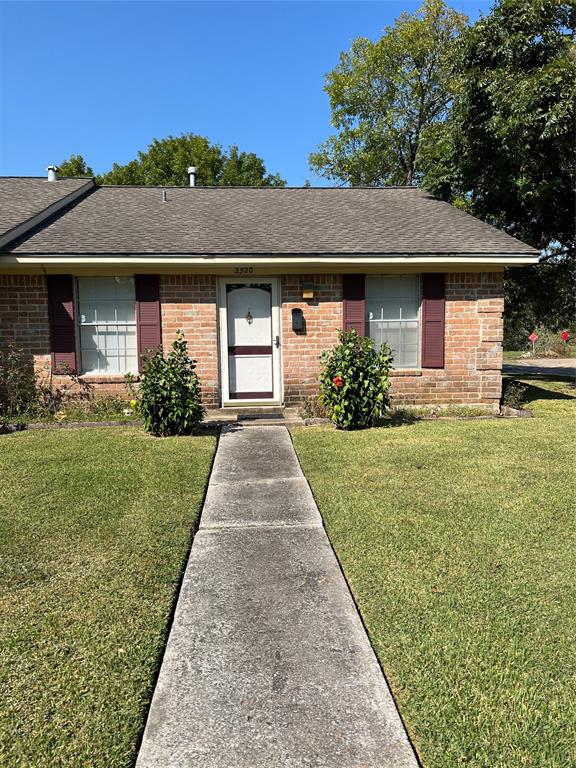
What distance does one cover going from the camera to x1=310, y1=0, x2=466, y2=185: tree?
24562 millimetres

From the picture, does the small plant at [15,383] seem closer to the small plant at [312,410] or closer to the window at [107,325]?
the window at [107,325]

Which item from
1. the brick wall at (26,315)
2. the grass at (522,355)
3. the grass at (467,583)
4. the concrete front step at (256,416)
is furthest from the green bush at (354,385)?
the grass at (522,355)

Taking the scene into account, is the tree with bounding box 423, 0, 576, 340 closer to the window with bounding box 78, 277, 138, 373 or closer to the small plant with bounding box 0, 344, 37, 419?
the window with bounding box 78, 277, 138, 373

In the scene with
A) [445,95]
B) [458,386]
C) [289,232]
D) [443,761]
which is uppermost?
[445,95]

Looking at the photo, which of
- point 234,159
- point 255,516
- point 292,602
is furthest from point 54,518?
point 234,159

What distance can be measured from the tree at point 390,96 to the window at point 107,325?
63.8 feet

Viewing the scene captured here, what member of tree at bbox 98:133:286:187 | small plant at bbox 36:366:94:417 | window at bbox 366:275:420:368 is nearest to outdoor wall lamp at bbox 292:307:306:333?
window at bbox 366:275:420:368

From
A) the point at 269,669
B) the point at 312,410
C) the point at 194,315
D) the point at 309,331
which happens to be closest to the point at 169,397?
the point at 194,315

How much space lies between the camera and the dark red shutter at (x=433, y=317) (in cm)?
921

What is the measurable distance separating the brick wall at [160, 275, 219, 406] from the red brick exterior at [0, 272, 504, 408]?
0.02m

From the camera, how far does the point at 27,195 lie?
11461 millimetres

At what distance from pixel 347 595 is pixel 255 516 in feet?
4.82

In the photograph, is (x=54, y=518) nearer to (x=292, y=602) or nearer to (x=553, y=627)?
(x=292, y=602)

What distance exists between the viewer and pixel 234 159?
35875mm
